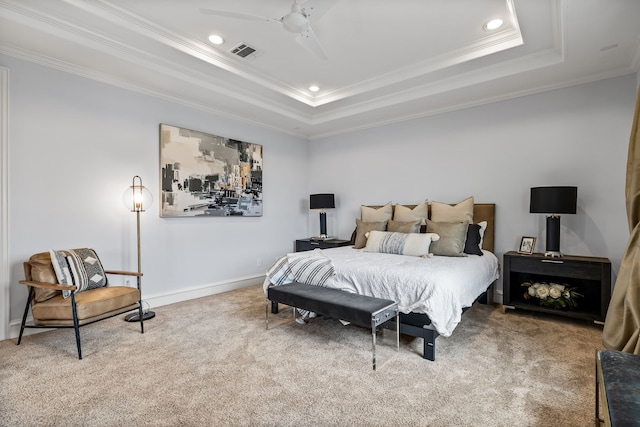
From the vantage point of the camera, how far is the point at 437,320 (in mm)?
2434

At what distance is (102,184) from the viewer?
11.6 feet

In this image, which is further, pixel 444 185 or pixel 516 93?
pixel 444 185

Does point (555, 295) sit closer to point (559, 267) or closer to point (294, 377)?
point (559, 267)

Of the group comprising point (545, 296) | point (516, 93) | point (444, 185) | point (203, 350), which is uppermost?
point (516, 93)

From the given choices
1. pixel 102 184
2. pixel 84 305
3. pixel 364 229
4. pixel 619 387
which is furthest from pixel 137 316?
pixel 619 387

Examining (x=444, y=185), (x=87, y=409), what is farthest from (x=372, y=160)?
(x=87, y=409)

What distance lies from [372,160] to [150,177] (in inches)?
132

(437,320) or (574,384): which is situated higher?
(437,320)

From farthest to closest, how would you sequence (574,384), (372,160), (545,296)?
(372,160) < (545,296) < (574,384)

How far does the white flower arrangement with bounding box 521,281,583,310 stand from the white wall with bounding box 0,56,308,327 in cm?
391

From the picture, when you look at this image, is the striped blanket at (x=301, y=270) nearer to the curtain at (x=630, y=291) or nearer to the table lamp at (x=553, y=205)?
the curtain at (x=630, y=291)

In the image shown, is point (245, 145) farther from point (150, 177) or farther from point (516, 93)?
point (516, 93)

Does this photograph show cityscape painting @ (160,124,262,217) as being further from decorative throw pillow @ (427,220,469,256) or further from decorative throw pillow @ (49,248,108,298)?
decorative throw pillow @ (427,220,469,256)

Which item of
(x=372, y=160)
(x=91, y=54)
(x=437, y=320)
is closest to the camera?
(x=437, y=320)
